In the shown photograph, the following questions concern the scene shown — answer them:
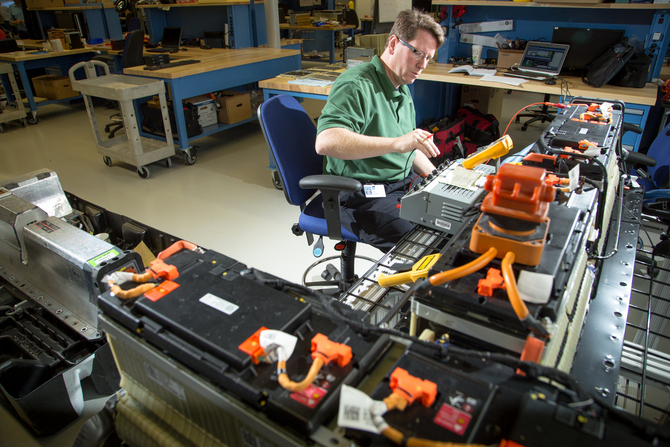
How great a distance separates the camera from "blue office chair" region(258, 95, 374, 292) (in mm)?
1502

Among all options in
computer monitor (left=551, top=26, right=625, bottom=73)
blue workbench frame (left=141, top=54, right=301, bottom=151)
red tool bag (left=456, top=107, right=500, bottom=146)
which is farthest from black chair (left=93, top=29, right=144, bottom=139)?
computer monitor (left=551, top=26, right=625, bottom=73)

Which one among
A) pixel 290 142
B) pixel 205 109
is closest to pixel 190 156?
pixel 205 109

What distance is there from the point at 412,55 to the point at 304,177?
650mm

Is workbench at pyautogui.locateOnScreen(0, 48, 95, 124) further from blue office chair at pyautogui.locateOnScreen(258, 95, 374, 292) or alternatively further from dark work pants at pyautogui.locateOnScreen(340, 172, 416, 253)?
dark work pants at pyautogui.locateOnScreen(340, 172, 416, 253)

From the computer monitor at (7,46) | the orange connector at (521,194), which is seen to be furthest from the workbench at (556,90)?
the computer monitor at (7,46)

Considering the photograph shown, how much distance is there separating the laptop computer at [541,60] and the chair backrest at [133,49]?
3482 millimetres

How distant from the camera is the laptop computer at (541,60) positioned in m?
3.02

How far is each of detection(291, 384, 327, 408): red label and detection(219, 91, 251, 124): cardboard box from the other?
3862mm

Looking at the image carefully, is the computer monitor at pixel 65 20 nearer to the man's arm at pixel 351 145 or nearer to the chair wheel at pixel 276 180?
the chair wheel at pixel 276 180

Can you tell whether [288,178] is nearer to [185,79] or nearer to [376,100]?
[376,100]

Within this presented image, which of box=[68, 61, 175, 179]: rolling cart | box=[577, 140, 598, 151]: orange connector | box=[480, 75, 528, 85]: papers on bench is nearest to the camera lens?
box=[577, 140, 598, 151]: orange connector

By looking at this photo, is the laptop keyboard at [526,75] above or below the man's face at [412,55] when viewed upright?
below

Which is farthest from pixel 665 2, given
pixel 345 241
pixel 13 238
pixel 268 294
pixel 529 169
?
pixel 13 238

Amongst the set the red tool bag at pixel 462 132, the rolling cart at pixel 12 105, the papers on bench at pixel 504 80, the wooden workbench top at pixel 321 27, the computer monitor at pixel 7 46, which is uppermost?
the wooden workbench top at pixel 321 27
